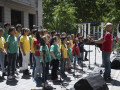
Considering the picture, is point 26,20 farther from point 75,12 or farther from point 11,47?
point 11,47

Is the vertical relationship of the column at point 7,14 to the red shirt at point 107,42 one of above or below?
above

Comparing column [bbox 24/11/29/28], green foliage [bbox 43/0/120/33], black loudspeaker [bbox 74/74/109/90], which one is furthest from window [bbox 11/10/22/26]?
black loudspeaker [bbox 74/74/109/90]

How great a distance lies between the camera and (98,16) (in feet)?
115

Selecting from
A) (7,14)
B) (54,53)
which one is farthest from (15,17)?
(54,53)

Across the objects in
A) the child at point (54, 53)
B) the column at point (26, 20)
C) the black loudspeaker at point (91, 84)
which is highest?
the column at point (26, 20)

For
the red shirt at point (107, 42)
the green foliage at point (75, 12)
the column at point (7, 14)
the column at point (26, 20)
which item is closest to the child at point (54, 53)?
the red shirt at point (107, 42)

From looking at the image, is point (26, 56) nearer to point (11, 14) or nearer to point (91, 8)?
point (11, 14)

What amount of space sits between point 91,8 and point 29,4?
19059 millimetres

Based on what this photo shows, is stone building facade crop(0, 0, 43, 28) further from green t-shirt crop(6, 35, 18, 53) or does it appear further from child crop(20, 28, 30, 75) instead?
green t-shirt crop(6, 35, 18, 53)

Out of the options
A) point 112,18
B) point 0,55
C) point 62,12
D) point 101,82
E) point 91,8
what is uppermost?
point 91,8

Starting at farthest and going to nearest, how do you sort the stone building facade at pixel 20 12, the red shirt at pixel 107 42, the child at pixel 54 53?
the stone building facade at pixel 20 12 → the red shirt at pixel 107 42 → the child at pixel 54 53

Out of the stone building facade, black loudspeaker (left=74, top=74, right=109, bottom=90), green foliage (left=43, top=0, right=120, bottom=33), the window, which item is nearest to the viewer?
black loudspeaker (left=74, top=74, right=109, bottom=90)

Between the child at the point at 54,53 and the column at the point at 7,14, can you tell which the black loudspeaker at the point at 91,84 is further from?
the column at the point at 7,14

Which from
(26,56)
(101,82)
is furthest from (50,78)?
(101,82)
